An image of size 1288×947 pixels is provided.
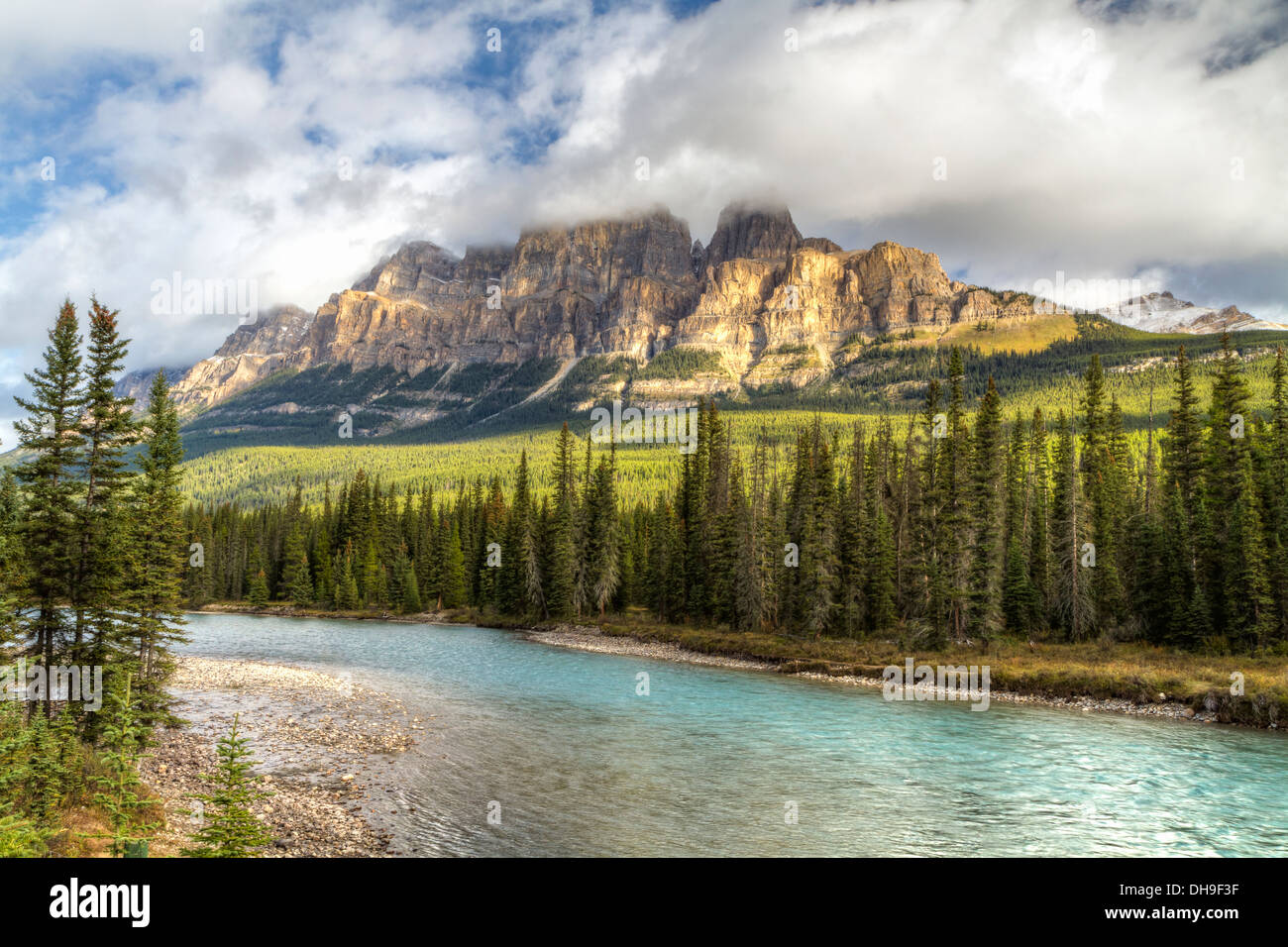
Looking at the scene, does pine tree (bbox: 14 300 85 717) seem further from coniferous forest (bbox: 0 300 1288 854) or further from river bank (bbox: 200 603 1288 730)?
river bank (bbox: 200 603 1288 730)

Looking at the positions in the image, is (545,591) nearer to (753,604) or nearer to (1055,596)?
(753,604)

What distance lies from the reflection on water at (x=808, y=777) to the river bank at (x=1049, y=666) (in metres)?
2.50

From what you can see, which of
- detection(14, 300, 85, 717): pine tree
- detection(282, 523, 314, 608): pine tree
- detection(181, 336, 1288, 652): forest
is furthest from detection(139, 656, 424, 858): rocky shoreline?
detection(282, 523, 314, 608): pine tree

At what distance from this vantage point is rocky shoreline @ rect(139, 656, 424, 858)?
15.8m

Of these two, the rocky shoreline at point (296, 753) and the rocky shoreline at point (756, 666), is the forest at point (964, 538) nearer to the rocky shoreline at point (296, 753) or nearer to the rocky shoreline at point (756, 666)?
the rocky shoreline at point (756, 666)

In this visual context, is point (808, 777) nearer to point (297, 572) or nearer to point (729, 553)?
point (729, 553)

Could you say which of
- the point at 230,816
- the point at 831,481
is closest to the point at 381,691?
the point at 230,816

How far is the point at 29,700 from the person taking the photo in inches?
800

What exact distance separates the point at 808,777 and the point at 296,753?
16258 mm

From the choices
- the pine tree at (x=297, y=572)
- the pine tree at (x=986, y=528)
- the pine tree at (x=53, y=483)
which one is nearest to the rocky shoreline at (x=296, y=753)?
the pine tree at (x=53, y=483)

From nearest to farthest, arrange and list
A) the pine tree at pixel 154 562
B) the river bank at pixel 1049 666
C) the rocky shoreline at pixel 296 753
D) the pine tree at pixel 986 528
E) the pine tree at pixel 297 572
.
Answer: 1. the rocky shoreline at pixel 296 753
2. the pine tree at pixel 154 562
3. the river bank at pixel 1049 666
4. the pine tree at pixel 986 528
5. the pine tree at pixel 297 572

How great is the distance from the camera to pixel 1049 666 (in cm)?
3975

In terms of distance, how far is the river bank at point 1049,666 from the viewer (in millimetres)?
31766
